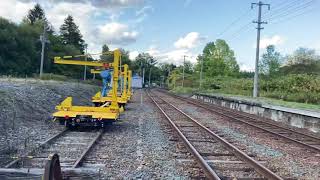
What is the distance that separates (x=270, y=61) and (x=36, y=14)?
2488 inches

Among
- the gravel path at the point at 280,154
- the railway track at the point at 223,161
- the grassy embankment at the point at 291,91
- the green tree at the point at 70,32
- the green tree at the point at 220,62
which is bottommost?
the gravel path at the point at 280,154

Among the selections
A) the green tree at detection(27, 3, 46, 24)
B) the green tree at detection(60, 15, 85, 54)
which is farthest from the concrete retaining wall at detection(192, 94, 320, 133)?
the green tree at detection(60, 15, 85, 54)

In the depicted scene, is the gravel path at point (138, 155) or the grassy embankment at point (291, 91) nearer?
the gravel path at point (138, 155)

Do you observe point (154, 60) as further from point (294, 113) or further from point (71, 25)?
point (294, 113)

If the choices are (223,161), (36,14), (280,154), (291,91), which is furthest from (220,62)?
(223,161)

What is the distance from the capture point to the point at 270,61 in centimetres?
11744

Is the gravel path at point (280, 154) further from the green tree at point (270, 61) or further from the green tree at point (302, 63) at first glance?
the green tree at point (270, 61)

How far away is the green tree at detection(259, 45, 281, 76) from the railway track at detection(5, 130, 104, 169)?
338ft

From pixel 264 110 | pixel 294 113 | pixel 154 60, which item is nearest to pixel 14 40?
pixel 264 110

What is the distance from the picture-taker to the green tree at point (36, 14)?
408ft

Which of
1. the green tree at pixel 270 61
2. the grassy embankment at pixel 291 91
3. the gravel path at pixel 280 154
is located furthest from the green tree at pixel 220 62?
the gravel path at pixel 280 154

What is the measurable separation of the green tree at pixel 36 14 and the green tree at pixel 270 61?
59.0 metres

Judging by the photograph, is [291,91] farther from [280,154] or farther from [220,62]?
[220,62]

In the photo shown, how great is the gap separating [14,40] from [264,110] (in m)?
63.1
